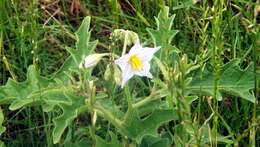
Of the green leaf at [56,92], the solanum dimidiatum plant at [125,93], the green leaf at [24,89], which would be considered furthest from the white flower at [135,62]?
the green leaf at [24,89]

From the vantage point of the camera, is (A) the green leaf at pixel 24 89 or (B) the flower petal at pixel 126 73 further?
(A) the green leaf at pixel 24 89

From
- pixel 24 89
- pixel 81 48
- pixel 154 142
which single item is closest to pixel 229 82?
pixel 154 142

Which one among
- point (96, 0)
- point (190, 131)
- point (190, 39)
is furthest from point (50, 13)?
point (190, 131)

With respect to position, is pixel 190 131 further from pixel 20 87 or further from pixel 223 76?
pixel 20 87

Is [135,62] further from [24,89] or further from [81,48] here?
[24,89]

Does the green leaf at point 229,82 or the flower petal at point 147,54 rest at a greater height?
the flower petal at point 147,54

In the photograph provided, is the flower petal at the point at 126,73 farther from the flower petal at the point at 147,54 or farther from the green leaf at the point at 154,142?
the green leaf at the point at 154,142
